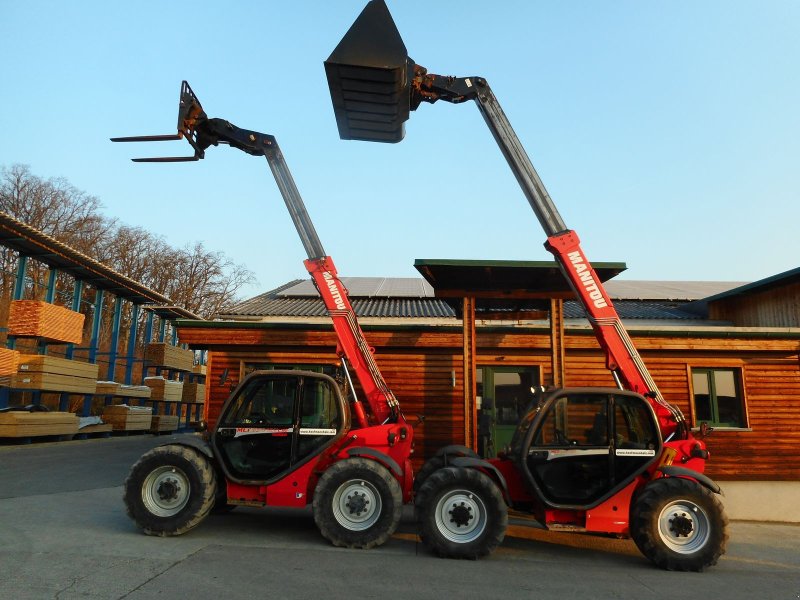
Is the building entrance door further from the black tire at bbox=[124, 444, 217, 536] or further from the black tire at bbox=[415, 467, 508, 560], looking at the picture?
the black tire at bbox=[124, 444, 217, 536]

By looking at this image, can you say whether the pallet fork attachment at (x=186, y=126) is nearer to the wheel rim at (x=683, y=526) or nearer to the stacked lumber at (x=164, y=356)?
the wheel rim at (x=683, y=526)

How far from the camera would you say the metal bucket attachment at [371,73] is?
703 cm

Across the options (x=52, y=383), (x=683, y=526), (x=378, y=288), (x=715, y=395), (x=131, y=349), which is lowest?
(x=683, y=526)

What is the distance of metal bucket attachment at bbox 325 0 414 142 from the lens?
7031 millimetres

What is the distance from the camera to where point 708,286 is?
73.9 ft

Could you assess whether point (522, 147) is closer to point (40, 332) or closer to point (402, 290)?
point (402, 290)

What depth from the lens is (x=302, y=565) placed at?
5.78m

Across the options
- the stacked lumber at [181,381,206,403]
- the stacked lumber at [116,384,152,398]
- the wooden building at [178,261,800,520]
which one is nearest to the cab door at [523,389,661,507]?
the wooden building at [178,261,800,520]

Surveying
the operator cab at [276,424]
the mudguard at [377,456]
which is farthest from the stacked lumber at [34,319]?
the mudguard at [377,456]

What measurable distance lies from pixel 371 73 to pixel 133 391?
77.1 ft

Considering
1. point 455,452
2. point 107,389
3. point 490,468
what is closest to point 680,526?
point 490,468

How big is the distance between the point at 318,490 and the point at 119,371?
128 feet

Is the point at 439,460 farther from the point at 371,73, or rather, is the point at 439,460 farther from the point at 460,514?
the point at 371,73

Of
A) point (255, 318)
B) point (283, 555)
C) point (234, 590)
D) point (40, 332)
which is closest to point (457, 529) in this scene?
point (283, 555)
